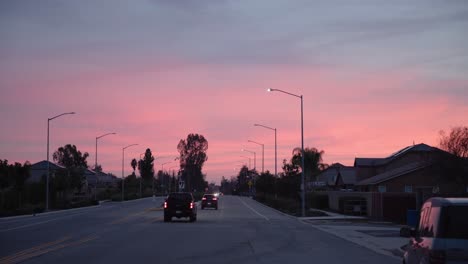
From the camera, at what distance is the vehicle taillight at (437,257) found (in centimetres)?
988

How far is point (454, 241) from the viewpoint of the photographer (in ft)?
32.6

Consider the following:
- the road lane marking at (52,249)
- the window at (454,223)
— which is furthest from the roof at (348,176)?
the window at (454,223)

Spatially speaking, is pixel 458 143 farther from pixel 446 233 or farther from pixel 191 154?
pixel 191 154

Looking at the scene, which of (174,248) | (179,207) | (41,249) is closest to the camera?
(41,249)

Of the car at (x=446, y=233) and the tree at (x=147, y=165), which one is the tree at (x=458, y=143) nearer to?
the car at (x=446, y=233)

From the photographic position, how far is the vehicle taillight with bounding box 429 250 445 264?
988 centimetres

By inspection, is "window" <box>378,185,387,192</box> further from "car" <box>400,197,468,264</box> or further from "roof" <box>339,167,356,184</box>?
"car" <box>400,197,468,264</box>

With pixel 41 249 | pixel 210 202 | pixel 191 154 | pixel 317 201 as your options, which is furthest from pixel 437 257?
pixel 191 154

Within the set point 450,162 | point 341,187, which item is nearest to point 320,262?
point 450,162

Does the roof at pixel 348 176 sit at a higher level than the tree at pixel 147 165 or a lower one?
lower

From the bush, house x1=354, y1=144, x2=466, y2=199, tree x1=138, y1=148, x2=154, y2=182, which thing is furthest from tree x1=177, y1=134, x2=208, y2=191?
the bush

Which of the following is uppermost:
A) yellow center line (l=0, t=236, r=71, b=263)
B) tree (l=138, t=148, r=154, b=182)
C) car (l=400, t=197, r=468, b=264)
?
tree (l=138, t=148, r=154, b=182)

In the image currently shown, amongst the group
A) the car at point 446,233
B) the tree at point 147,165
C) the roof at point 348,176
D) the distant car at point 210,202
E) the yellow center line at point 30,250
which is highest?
the tree at point 147,165

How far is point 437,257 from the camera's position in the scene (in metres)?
9.95
